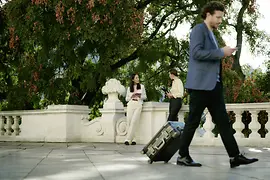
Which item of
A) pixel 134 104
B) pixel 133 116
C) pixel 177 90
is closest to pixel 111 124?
pixel 133 116

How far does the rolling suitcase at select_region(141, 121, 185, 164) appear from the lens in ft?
19.7

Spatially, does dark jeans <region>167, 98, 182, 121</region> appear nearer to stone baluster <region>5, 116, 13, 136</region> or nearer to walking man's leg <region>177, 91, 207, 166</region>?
walking man's leg <region>177, 91, 207, 166</region>

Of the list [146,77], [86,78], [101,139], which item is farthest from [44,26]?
[146,77]

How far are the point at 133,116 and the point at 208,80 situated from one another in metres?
6.22

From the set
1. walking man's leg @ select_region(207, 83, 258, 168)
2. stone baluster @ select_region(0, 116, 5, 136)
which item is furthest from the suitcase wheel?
A: stone baluster @ select_region(0, 116, 5, 136)

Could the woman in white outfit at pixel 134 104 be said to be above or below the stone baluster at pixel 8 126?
above

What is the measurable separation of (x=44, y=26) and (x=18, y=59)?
2958mm

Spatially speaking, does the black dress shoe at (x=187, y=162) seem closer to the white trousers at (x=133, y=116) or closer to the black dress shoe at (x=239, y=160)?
the black dress shoe at (x=239, y=160)

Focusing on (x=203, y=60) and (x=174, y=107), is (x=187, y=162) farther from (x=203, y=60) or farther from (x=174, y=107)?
(x=174, y=107)

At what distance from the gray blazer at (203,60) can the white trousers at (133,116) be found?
5.93 meters

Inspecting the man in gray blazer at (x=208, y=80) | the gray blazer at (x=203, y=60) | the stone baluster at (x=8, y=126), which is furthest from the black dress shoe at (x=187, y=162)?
the stone baluster at (x=8, y=126)

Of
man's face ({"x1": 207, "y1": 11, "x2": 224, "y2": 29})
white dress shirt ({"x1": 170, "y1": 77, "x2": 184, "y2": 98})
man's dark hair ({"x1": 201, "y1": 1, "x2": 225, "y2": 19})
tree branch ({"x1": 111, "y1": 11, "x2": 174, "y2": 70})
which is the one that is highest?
tree branch ({"x1": 111, "y1": 11, "x2": 174, "y2": 70})

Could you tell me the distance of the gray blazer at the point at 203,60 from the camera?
528cm

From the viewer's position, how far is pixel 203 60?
537 cm
